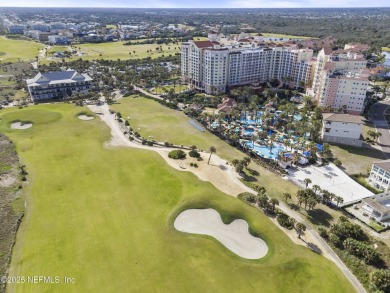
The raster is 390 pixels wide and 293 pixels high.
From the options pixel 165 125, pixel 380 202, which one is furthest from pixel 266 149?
pixel 165 125

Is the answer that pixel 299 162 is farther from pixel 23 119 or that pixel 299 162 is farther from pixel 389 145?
pixel 23 119

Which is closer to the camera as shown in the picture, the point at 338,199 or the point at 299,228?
the point at 299,228

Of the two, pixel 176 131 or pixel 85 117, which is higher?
pixel 85 117

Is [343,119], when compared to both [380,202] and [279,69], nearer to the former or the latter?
[380,202]

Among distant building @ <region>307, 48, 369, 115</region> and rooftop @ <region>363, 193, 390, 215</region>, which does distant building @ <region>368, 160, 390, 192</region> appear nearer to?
rooftop @ <region>363, 193, 390, 215</region>

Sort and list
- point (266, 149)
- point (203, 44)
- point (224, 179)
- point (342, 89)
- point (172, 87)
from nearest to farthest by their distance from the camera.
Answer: point (224, 179) → point (266, 149) → point (342, 89) → point (203, 44) → point (172, 87)

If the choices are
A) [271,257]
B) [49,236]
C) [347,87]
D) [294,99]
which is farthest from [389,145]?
[49,236]
